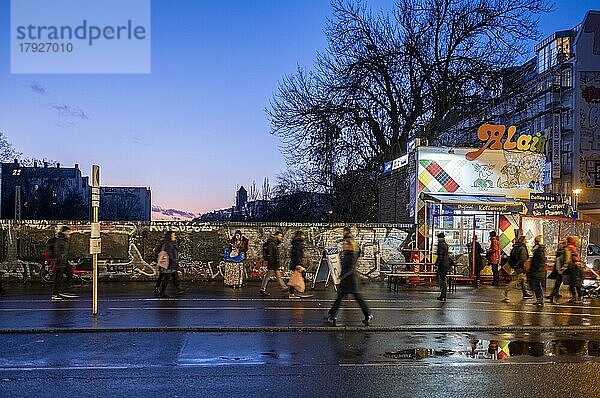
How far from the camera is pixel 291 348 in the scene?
424 inches

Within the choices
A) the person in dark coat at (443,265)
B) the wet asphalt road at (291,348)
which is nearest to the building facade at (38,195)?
the person in dark coat at (443,265)

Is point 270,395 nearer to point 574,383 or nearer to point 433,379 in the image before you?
point 433,379

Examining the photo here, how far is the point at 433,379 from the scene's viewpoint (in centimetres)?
862

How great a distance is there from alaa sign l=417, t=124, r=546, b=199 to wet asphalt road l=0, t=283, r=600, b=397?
7914 millimetres

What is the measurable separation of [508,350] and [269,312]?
5678 millimetres

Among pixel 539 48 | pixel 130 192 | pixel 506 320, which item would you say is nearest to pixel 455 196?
pixel 506 320

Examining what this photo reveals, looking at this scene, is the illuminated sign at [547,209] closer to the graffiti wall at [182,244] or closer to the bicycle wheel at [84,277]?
the graffiti wall at [182,244]

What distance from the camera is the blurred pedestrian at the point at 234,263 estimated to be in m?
20.4

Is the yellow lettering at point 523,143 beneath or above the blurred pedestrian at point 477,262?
above

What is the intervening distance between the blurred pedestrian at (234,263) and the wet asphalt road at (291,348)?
3160mm

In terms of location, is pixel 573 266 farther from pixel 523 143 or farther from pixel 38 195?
pixel 38 195

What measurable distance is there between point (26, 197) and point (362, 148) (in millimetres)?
55868

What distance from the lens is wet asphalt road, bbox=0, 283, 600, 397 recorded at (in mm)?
8242

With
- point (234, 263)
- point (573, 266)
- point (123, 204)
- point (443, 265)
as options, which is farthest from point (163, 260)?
point (123, 204)
